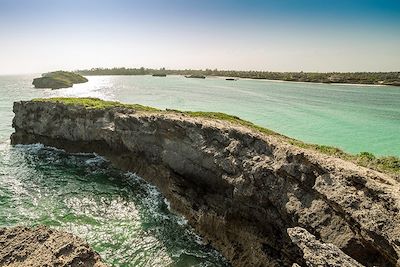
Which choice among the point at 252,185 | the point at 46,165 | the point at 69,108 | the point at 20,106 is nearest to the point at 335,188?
the point at 252,185

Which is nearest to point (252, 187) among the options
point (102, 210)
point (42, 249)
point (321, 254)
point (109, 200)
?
point (321, 254)

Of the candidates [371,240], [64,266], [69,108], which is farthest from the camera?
[69,108]

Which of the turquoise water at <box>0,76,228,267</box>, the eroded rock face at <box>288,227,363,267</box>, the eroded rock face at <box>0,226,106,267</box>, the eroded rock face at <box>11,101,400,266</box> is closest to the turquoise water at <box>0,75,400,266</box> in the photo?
the turquoise water at <box>0,76,228,267</box>

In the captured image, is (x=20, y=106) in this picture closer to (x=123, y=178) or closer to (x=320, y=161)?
(x=123, y=178)

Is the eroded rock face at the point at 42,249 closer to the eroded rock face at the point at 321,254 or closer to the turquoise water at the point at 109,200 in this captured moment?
the turquoise water at the point at 109,200

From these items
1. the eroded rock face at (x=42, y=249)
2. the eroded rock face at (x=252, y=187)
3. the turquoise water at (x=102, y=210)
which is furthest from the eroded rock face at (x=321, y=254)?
the eroded rock face at (x=42, y=249)

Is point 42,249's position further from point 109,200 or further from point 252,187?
point 252,187
